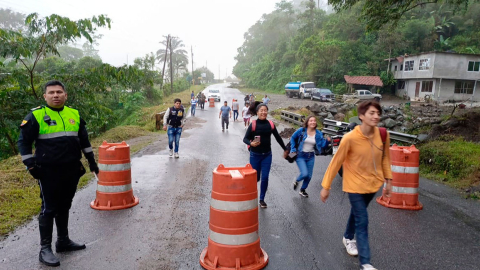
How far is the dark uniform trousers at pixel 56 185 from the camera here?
391 centimetres

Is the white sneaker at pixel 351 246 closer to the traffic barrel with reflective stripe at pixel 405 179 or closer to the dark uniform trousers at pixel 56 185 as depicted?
the traffic barrel with reflective stripe at pixel 405 179

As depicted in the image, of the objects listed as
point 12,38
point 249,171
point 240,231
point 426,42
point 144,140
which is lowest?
point 144,140

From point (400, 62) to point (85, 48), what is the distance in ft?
355

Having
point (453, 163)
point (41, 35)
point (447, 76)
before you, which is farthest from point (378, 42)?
point (41, 35)

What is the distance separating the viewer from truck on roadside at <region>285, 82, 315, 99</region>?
39.4 metres

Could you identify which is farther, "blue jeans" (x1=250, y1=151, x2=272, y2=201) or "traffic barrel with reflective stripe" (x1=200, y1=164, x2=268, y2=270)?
"blue jeans" (x1=250, y1=151, x2=272, y2=201)

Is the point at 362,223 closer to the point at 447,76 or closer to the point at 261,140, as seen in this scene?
the point at 261,140

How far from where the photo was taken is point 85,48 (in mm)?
119188

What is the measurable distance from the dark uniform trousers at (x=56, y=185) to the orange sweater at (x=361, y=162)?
2979 millimetres

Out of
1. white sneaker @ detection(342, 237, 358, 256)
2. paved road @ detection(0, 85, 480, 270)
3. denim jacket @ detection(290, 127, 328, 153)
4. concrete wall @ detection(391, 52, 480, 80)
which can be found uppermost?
concrete wall @ detection(391, 52, 480, 80)

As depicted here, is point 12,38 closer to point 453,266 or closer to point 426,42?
point 453,266

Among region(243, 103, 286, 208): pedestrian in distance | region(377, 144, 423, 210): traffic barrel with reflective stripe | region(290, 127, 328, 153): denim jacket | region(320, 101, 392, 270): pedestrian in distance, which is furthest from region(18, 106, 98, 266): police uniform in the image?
region(377, 144, 423, 210): traffic barrel with reflective stripe

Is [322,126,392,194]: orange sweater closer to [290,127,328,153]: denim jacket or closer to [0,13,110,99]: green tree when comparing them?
[290,127,328,153]: denim jacket

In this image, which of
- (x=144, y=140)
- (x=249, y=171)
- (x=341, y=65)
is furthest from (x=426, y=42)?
(x=249, y=171)
